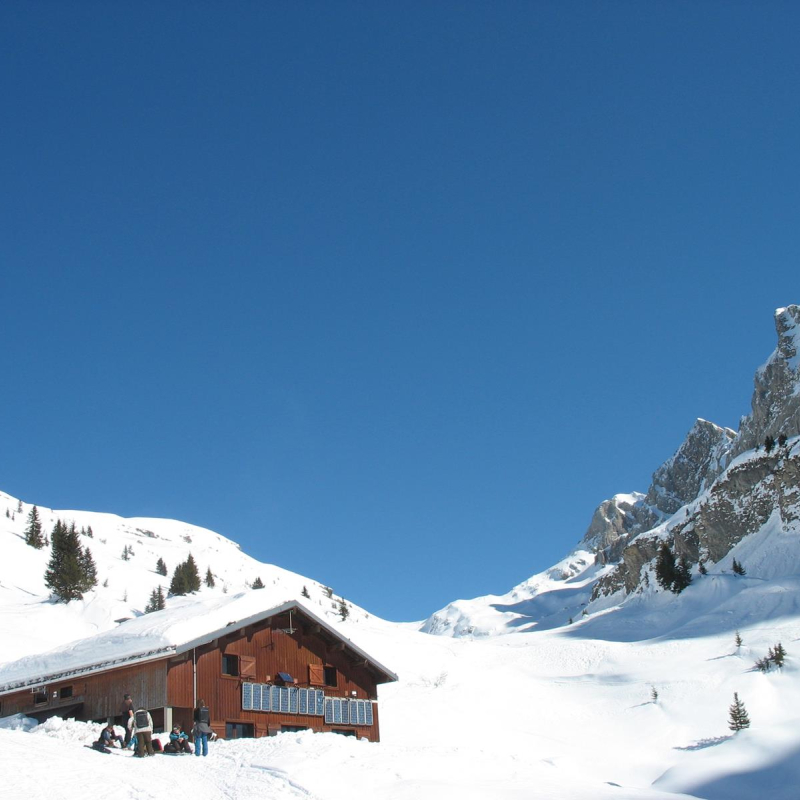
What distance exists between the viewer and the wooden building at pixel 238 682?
90.4ft

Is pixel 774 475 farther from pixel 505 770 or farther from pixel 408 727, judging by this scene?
pixel 505 770

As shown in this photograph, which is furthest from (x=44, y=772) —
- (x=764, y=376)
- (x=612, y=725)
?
(x=764, y=376)

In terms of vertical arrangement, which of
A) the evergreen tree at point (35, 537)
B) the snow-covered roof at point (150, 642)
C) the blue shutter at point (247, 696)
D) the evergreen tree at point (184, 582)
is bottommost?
the blue shutter at point (247, 696)

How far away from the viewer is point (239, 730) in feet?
97.1

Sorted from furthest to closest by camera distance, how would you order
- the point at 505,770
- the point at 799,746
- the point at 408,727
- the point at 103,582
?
the point at 103,582, the point at 408,727, the point at 799,746, the point at 505,770

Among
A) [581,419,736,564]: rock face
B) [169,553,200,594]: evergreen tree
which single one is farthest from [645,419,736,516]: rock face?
[169,553,200,594]: evergreen tree

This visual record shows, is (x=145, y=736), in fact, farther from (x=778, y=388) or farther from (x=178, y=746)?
(x=778, y=388)

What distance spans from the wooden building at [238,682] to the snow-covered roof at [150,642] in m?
0.06

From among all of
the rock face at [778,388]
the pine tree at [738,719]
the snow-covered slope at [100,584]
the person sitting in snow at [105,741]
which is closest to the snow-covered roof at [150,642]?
the person sitting in snow at [105,741]

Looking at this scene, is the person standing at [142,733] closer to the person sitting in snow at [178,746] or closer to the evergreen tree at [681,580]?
the person sitting in snow at [178,746]

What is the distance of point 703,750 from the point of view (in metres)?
31.7

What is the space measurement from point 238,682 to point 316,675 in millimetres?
3907

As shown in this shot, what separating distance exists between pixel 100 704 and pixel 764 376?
116972 millimetres

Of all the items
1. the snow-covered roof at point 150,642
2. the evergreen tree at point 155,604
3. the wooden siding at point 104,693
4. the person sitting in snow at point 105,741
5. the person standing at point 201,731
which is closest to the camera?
the person sitting in snow at point 105,741
